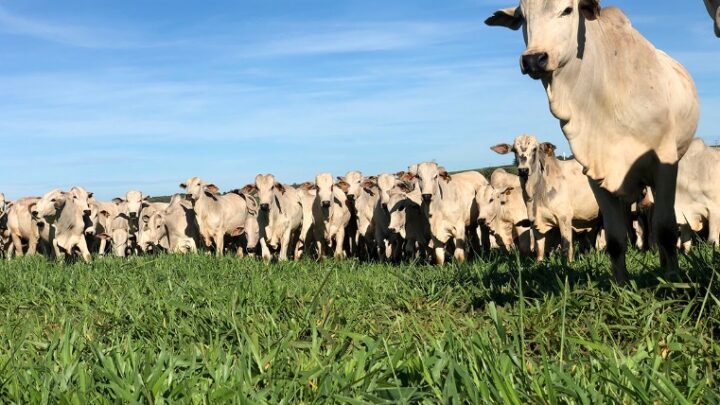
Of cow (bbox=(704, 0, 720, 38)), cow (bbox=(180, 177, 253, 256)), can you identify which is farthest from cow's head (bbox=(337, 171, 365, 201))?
cow (bbox=(704, 0, 720, 38))

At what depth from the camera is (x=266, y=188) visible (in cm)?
1909

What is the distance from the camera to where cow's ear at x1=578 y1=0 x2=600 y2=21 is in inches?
232

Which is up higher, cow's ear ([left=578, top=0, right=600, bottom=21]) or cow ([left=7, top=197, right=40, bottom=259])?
cow's ear ([left=578, top=0, right=600, bottom=21])

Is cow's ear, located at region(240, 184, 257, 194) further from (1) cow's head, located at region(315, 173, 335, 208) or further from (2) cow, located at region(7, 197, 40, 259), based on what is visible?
(2) cow, located at region(7, 197, 40, 259)

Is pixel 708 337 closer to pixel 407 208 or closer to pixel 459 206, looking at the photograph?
pixel 459 206

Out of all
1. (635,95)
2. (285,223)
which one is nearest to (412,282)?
(635,95)

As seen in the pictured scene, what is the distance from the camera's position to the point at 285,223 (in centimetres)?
1912

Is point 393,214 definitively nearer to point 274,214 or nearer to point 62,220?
point 274,214

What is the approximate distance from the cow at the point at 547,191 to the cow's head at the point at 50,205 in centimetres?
974

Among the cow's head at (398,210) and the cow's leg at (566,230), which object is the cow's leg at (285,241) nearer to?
the cow's head at (398,210)

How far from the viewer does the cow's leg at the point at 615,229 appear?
6285 mm

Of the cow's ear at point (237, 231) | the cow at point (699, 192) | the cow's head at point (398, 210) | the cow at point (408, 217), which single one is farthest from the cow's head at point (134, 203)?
the cow at point (699, 192)

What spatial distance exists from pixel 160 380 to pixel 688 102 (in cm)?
453

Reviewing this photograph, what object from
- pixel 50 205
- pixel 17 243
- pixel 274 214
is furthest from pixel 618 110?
pixel 17 243
